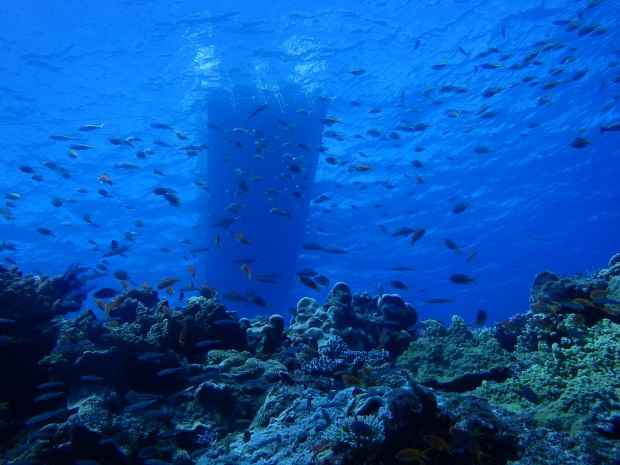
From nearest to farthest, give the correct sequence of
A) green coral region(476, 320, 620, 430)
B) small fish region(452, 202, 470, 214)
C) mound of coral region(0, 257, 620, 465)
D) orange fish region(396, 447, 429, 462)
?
orange fish region(396, 447, 429, 462)
mound of coral region(0, 257, 620, 465)
green coral region(476, 320, 620, 430)
small fish region(452, 202, 470, 214)

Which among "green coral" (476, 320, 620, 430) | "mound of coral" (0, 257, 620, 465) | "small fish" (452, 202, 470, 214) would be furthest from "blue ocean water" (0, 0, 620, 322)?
"green coral" (476, 320, 620, 430)

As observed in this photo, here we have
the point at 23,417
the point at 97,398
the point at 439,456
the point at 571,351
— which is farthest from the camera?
the point at 23,417

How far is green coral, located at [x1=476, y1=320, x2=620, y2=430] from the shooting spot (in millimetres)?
4961

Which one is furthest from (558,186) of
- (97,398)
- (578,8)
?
(97,398)

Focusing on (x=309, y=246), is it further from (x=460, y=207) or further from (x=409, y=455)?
(x=409, y=455)

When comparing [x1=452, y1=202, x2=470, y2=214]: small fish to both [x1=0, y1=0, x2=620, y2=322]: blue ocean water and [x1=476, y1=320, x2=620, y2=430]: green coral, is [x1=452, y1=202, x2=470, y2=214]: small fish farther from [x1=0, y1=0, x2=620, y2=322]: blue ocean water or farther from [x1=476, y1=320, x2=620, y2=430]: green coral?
[x1=476, y1=320, x2=620, y2=430]: green coral

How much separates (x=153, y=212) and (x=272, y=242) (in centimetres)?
1475

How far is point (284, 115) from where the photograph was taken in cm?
2394

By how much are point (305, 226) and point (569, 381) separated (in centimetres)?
2098

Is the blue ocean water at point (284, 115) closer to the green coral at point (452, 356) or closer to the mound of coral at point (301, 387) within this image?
the green coral at point (452, 356)

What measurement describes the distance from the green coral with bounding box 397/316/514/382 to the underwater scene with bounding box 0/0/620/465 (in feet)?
0.24

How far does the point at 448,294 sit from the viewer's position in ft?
198

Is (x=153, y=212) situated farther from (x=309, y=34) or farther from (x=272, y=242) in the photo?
(x=309, y=34)

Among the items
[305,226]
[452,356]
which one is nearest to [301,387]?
[452,356]
